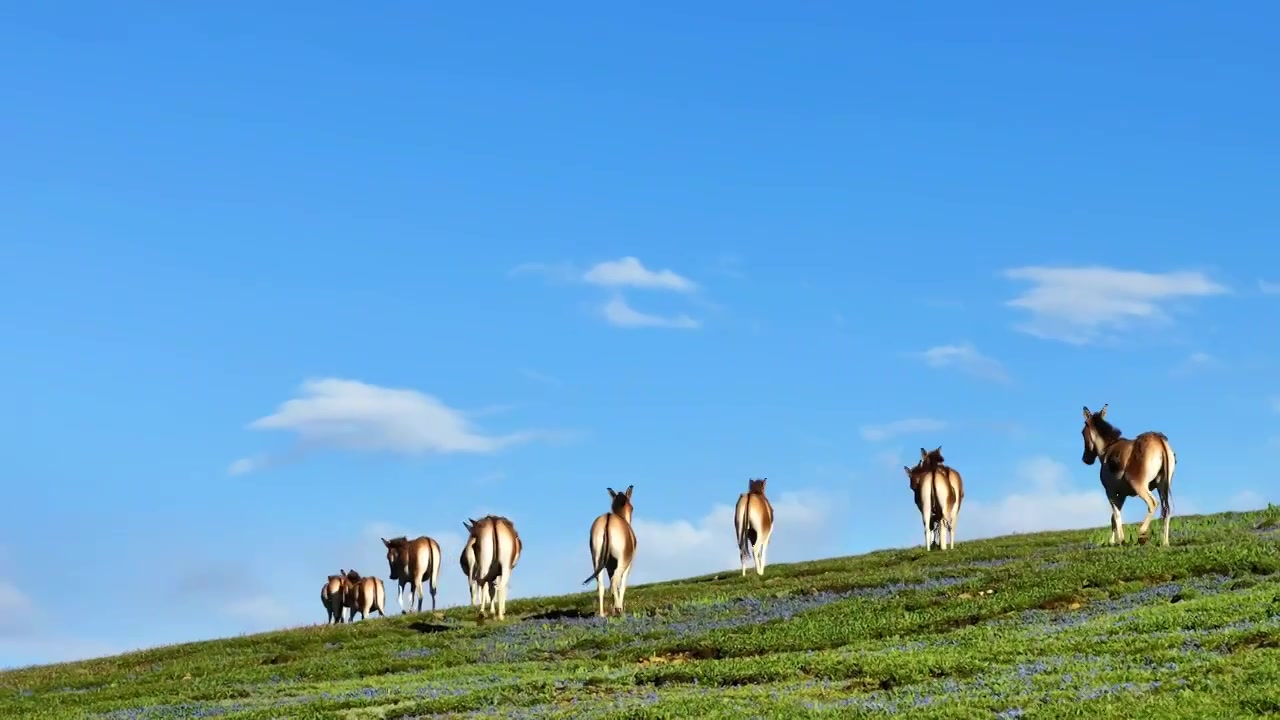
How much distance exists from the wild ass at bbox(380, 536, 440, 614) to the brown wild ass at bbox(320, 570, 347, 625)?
2657mm

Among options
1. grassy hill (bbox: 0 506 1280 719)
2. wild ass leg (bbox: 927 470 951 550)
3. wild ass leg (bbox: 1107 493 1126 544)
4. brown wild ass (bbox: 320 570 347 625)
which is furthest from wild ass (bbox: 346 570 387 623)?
wild ass leg (bbox: 1107 493 1126 544)

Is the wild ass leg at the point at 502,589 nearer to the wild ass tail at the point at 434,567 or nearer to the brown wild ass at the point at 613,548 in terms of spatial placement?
the brown wild ass at the point at 613,548

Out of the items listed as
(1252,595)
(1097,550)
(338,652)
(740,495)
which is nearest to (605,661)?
(338,652)

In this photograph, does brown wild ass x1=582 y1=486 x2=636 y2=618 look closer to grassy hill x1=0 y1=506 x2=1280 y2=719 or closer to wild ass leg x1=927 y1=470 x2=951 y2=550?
grassy hill x1=0 y1=506 x2=1280 y2=719

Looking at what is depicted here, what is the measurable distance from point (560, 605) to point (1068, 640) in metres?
23.5

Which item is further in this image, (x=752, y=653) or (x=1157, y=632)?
(x=752, y=653)

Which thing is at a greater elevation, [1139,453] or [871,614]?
[1139,453]

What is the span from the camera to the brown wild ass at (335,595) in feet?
217

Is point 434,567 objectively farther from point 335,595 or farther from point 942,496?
point 942,496

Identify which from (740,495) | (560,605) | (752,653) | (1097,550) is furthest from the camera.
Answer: (740,495)

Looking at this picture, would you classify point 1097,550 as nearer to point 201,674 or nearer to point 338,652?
point 338,652

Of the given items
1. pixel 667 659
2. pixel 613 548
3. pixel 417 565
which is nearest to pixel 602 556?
pixel 613 548

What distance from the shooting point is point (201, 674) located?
3631 centimetres

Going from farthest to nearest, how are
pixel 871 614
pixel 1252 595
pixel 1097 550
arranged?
pixel 1097 550 → pixel 871 614 → pixel 1252 595
